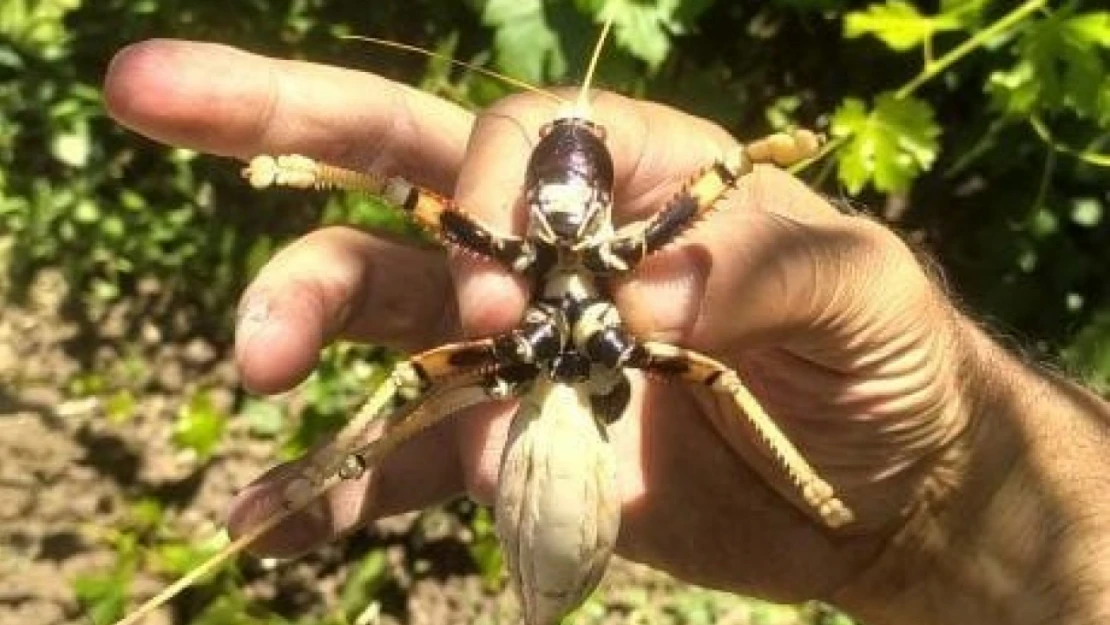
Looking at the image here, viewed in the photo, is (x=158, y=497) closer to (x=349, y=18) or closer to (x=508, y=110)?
(x=349, y=18)

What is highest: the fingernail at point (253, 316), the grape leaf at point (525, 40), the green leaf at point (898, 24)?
the green leaf at point (898, 24)

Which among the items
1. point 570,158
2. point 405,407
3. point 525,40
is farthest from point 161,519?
point 570,158

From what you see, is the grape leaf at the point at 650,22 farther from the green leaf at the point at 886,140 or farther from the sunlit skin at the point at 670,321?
the sunlit skin at the point at 670,321

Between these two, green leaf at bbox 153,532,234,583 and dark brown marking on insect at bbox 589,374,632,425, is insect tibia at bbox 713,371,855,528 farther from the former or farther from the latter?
green leaf at bbox 153,532,234,583

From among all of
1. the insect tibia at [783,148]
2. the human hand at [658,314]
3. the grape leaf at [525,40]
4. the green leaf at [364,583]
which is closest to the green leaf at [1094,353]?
the human hand at [658,314]

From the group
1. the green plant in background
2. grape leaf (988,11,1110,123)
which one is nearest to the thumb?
grape leaf (988,11,1110,123)

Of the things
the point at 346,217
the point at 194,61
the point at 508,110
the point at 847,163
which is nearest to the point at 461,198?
the point at 508,110

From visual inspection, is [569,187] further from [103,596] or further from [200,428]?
[200,428]
